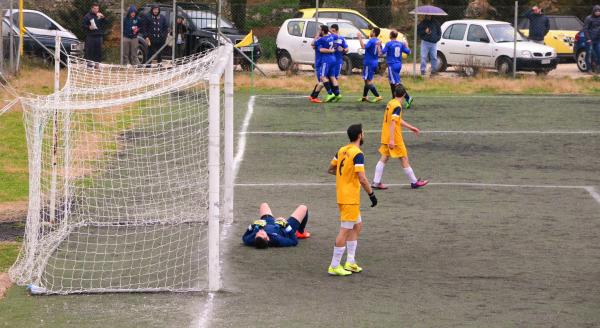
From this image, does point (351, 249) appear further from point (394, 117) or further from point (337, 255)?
point (394, 117)

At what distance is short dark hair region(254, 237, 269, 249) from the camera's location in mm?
13383

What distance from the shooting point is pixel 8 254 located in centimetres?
1331

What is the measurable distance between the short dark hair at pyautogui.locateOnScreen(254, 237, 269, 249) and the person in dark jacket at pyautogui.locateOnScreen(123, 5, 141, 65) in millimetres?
20822

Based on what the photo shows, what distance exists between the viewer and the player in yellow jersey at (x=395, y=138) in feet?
55.8

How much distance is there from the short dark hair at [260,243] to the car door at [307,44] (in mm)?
21602

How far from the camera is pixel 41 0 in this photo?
143 feet

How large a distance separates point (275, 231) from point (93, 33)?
2140 centimetres

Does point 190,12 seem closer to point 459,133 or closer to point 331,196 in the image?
point 459,133

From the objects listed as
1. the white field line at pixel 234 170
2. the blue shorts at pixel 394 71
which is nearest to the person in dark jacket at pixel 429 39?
the blue shorts at pixel 394 71

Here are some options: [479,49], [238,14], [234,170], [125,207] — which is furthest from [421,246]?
[238,14]

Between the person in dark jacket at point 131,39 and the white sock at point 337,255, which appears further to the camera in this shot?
the person in dark jacket at point 131,39

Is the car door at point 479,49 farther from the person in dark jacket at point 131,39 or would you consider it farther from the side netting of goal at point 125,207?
the side netting of goal at point 125,207

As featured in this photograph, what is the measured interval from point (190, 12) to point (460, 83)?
29.2 ft

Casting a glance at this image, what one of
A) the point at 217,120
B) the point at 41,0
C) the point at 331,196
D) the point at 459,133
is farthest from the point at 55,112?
the point at 41,0
